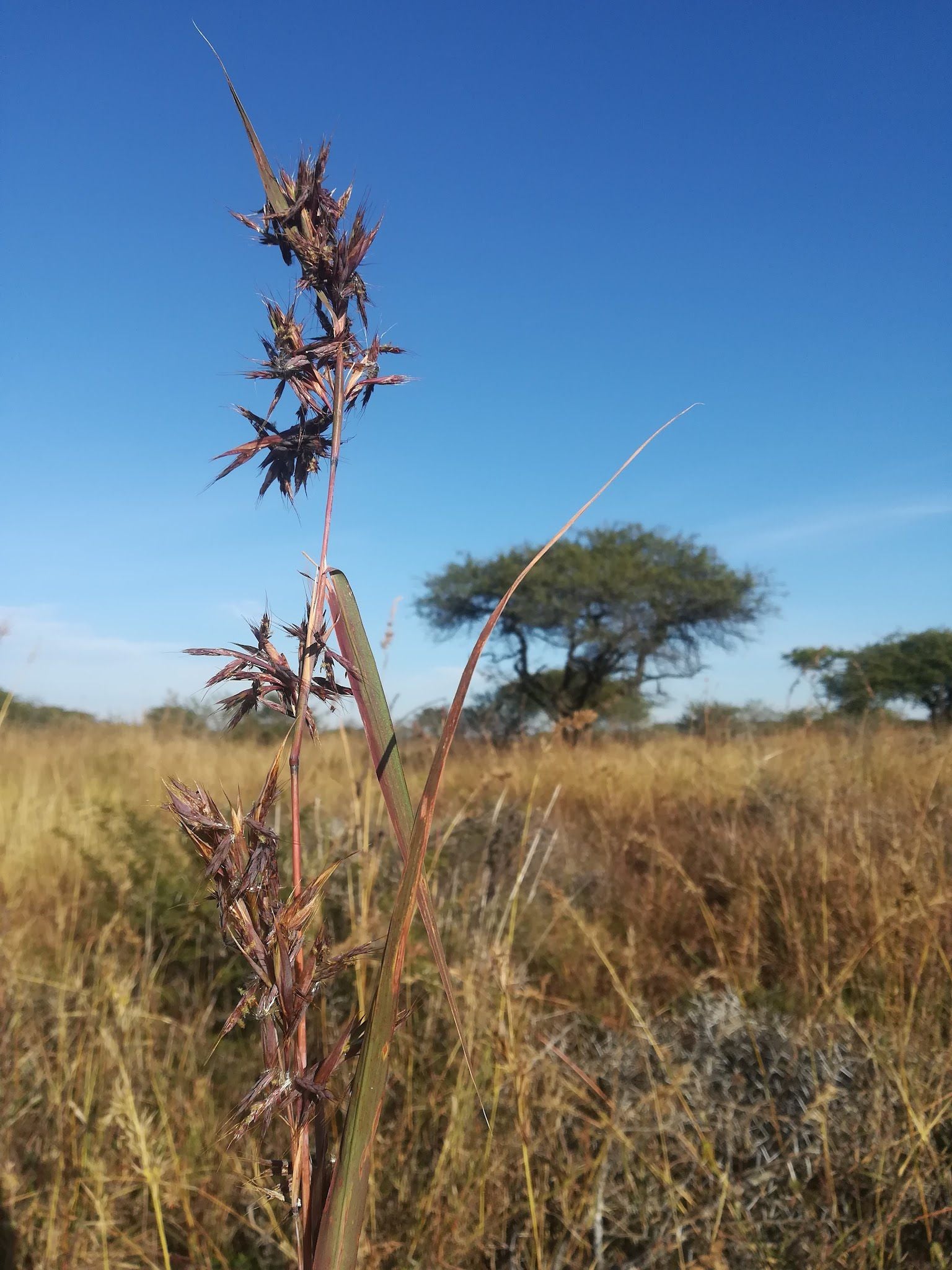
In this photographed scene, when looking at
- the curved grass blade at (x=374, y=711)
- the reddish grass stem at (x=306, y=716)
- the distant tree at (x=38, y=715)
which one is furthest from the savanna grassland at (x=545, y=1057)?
the distant tree at (x=38, y=715)

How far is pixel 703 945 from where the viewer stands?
2.86 meters

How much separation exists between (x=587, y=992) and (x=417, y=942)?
0.57 m

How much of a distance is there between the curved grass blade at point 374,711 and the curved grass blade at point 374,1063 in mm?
24

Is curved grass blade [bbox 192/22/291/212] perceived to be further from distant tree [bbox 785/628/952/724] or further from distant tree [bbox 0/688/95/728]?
distant tree [bbox 785/628/952/724]

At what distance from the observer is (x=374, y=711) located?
16.9 inches

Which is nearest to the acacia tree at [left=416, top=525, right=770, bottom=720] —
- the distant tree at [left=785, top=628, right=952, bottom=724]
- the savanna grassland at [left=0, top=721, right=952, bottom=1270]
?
the distant tree at [left=785, top=628, right=952, bottom=724]

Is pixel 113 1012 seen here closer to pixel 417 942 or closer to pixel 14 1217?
pixel 14 1217

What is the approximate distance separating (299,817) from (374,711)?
0.08 m

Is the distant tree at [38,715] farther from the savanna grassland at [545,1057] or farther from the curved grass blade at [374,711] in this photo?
the curved grass blade at [374,711]

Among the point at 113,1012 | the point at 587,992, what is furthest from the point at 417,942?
the point at 113,1012

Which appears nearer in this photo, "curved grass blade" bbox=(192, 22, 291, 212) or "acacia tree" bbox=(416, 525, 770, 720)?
"curved grass blade" bbox=(192, 22, 291, 212)

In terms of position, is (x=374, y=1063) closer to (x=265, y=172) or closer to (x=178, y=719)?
(x=265, y=172)

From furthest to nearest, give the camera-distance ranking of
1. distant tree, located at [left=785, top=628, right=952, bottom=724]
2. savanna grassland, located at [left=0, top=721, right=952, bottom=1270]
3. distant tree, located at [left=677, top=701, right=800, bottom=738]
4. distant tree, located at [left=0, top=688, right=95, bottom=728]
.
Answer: distant tree, located at [left=785, top=628, right=952, bottom=724] → distant tree, located at [left=0, top=688, right=95, bottom=728] → distant tree, located at [left=677, top=701, right=800, bottom=738] → savanna grassland, located at [left=0, top=721, right=952, bottom=1270]

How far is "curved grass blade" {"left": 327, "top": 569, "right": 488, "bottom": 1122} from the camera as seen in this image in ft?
1.36
